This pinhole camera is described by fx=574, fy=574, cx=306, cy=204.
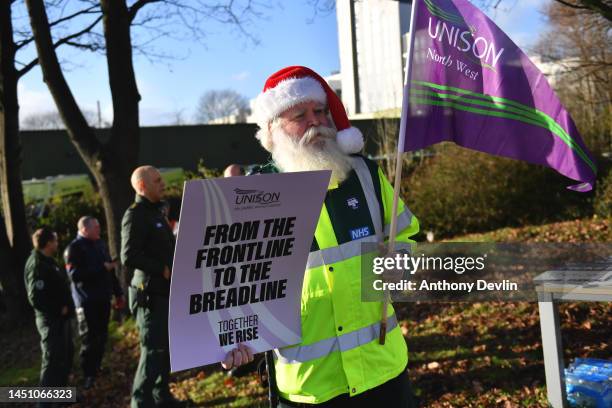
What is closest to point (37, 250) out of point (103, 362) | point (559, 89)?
point (103, 362)

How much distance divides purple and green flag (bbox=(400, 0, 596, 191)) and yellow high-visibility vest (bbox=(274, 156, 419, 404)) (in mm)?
635

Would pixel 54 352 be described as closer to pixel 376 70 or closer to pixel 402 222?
pixel 402 222

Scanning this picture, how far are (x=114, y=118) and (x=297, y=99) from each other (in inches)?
300

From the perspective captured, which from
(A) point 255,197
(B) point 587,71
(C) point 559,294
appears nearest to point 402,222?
(A) point 255,197

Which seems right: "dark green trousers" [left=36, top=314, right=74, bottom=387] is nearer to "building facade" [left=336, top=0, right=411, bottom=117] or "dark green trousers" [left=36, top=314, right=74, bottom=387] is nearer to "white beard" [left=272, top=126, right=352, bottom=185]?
"white beard" [left=272, top=126, right=352, bottom=185]

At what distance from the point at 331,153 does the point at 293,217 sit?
43 centimetres

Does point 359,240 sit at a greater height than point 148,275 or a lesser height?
greater

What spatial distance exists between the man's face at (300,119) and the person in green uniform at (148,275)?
2847 millimetres

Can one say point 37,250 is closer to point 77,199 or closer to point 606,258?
point 606,258

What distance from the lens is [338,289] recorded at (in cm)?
242

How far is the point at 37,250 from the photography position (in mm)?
6219

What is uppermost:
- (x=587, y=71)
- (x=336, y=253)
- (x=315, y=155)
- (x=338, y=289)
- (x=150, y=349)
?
(x=587, y=71)

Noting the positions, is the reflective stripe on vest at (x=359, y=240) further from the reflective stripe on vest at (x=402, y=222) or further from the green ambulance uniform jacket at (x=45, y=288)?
the green ambulance uniform jacket at (x=45, y=288)

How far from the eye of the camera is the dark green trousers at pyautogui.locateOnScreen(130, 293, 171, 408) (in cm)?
509
